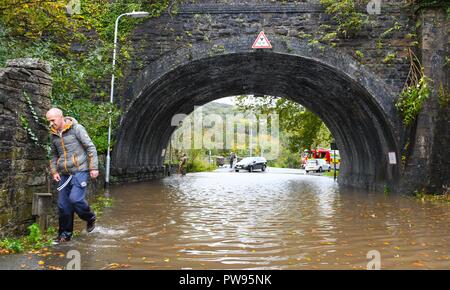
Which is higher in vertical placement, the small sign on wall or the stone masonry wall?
the stone masonry wall

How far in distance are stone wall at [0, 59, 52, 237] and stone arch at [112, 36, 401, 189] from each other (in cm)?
769

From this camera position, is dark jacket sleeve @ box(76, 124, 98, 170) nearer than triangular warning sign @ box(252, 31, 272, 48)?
Yes

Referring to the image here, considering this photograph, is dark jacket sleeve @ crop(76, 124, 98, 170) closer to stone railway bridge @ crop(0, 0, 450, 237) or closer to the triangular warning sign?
stone railway bridge @ crop(0, 0, 450, 237)

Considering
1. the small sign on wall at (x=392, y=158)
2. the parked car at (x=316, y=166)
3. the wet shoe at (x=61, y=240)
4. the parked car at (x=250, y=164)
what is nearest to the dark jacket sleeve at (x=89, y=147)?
the wet shoe at (x=61, y=240)

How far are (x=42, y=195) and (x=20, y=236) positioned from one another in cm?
61

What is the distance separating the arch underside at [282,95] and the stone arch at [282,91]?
37 mm

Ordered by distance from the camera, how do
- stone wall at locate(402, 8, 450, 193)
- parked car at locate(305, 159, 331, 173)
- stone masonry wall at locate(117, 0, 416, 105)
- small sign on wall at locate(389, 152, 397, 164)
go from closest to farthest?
stone wall at locate(402, 8, 450, 193)
stone masonry wall at locate(117, 0, 416, 105)
small sign on wall at locate(389, 152, 397, 164)
parked car at locate(305, 159, 331, 173)

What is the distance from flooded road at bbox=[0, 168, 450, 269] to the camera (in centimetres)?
504

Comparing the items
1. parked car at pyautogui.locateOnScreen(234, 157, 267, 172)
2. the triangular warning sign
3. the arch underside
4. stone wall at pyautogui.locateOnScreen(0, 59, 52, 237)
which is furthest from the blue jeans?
parked car at pyautogui.locateOnScreen(234, 157, 267, 172)

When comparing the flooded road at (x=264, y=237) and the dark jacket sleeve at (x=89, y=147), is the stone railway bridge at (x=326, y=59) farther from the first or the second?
the dark jacket sleeve at (x=89, y=147)

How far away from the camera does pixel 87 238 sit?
246 inches
